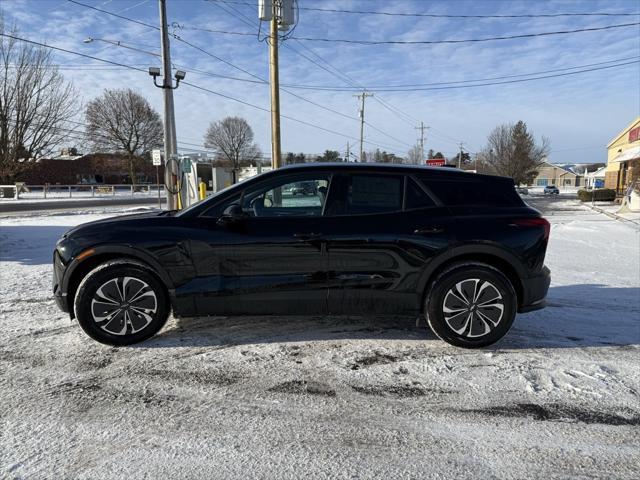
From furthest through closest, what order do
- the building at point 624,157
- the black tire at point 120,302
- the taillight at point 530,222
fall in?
the building at point 624,157
the taillight at point 530,222
the black tire at point 120,302

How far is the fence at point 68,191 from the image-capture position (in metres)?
33.3

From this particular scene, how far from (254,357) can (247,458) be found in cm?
132

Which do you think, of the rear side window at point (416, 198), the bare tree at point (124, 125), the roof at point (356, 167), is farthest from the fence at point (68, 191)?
the rear side window at point (416, 198)

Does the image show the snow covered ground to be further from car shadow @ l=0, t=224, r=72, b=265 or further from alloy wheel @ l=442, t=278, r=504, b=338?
car shadow @ l=0, t=224, r=72, b=265

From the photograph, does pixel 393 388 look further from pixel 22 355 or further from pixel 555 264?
pixel 555 264

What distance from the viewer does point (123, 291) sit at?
3781mm

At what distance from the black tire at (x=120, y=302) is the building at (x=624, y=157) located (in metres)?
27.8

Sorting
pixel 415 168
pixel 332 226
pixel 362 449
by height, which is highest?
pixel 415 168

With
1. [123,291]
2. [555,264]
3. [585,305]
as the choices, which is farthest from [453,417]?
[555,264]

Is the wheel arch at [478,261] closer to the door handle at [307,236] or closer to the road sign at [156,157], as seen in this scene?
the door handle at [307,236]

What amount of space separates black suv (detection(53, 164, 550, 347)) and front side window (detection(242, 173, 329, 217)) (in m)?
0.02

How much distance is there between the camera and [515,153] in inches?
2286

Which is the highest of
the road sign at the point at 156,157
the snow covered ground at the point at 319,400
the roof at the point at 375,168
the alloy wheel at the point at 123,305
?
→ the road sign at the point at 156,157

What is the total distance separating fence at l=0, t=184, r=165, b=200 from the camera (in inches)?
1313
